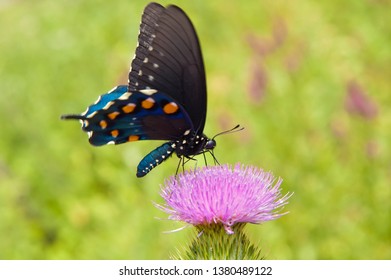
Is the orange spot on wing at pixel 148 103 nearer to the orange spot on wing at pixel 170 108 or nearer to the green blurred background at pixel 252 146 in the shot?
the orange spot on wing at pixel 170 108

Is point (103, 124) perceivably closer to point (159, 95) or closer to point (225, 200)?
point (159, 95)

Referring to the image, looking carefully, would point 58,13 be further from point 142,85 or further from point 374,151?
point 142,85

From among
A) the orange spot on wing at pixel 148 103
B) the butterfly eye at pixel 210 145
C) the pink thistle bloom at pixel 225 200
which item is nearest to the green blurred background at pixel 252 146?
the butterfly eye at pixel 210 145

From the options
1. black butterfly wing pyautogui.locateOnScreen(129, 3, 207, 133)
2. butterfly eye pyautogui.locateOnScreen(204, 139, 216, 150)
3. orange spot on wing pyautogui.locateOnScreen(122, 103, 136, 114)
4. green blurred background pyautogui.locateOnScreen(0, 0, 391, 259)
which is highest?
green blurred background pyautogui.locateOnScreen(0, 0, 391, 259)

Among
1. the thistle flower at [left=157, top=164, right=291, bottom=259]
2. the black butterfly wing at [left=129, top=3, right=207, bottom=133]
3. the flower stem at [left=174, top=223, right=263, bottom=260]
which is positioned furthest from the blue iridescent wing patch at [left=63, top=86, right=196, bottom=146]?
the flower stem at [left=174, top=223, right=263, bottom=260]

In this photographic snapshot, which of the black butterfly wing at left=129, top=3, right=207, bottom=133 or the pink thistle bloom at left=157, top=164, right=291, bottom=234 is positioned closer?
the pink thistle bloom at left=157, top=164, right=291, bottom=234

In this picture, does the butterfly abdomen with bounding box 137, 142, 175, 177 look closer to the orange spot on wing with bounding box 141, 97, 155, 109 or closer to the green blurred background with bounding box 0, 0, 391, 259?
the orange spot on wing with bounding box 141, 97, 155, 109

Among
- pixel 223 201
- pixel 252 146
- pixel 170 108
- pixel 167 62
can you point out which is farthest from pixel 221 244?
pixel 252 146
